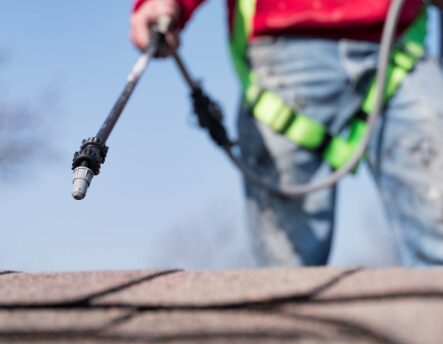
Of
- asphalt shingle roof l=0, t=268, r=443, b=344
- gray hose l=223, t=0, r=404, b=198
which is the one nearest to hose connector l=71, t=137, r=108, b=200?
asphalt shingle roof l=0, t=268, r=443, b=344

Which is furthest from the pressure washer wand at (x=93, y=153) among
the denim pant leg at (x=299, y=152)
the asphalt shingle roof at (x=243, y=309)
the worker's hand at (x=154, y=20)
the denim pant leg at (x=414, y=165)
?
the denim pant leg at (x=414, y=165)

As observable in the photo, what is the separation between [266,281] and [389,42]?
951 millimetres

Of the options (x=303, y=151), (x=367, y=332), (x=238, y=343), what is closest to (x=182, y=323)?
(x=238, y=343)

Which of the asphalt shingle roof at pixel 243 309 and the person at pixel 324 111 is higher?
the person at pixel 324 111

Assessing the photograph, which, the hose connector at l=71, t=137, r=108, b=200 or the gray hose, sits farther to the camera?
the gray hose

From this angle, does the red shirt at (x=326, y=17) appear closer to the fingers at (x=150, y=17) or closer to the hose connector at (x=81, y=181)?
the fingers at (x=150, y=17)

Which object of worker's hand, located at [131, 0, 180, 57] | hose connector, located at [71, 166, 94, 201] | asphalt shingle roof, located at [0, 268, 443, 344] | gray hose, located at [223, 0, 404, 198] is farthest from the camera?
worker's hand, located at [131, 0, 180, 57]

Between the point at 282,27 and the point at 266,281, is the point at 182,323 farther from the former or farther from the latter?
the point at 282,27

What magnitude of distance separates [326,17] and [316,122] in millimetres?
255

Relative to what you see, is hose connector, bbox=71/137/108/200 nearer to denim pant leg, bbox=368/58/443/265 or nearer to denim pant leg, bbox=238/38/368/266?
denim pant leg, bbox=238/38/368/266

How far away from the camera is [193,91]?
181 centimetres

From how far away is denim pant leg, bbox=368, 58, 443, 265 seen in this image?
155 centimetres

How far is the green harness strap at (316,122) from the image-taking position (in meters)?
1.63

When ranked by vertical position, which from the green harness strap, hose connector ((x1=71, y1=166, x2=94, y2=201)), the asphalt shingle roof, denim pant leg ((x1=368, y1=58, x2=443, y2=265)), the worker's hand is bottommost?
the asphalt shingle roof
